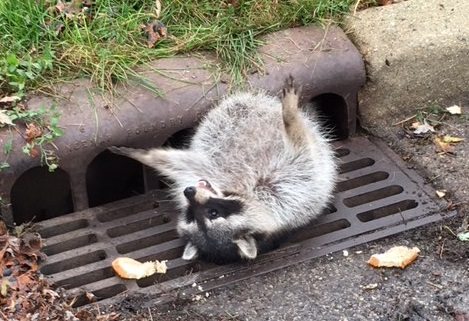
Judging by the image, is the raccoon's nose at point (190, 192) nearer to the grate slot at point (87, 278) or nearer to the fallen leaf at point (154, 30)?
the grate slot at point (87, 278)

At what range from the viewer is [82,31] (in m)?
4.39

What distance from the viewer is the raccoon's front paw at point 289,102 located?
4059 millimetres

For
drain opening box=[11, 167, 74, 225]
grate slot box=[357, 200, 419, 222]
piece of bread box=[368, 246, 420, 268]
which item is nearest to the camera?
piece of bread box=[368, 246, 420, 268]

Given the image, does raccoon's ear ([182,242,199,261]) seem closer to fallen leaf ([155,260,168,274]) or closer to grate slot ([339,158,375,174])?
fallen leaf ([155,260,168,274])

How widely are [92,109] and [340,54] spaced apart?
51.5 inches

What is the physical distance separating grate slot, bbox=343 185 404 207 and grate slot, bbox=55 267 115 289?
1210mm

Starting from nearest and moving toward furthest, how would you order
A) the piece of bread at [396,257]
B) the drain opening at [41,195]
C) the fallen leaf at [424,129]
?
the piece of bread at [396,257] → the drain opening at [41,195] → the fallen leaf at [424,129]

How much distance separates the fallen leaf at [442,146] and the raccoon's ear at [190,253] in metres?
1.43

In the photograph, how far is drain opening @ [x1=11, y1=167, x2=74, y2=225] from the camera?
4.50 metres

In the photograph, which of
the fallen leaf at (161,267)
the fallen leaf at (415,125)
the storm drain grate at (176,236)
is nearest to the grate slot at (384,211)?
the storm drain grate at (176,236)

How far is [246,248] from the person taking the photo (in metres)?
3.85

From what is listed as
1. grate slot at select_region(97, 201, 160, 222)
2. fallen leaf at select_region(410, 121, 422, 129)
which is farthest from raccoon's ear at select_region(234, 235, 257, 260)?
fallen leaf at select_region(410, 121, 422, 129)

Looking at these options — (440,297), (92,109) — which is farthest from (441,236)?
(92,109)

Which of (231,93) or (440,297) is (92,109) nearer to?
(231,93)
